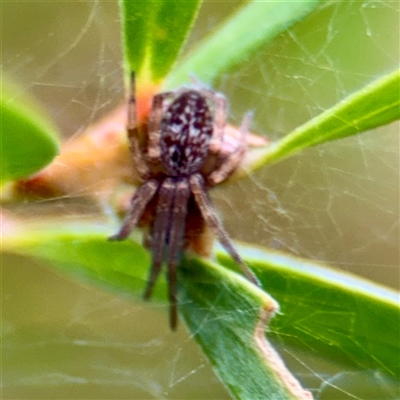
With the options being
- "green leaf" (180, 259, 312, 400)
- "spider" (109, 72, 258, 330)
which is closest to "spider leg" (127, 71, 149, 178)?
"spider" (109, 72, 258, 330)

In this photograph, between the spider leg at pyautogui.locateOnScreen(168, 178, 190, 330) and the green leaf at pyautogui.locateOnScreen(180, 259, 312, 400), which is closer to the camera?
the green leaf at pyautogui.locateOnScreen(180, 259, 312, 400)

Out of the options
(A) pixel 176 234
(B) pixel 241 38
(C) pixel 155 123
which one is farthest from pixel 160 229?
(B) pixel 241 38

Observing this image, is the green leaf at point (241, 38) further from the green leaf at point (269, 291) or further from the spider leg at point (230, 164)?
the green leaf at point (269, 291)

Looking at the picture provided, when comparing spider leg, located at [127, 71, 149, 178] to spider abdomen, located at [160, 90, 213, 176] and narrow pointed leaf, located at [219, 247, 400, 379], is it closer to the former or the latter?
spider abdomen, located at [160, 90, 213, 176]

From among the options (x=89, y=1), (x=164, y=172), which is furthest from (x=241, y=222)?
(x=89, y=1)

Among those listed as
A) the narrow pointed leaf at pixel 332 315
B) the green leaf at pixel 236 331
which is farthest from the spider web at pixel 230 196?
the green leaf at pixel 236 331

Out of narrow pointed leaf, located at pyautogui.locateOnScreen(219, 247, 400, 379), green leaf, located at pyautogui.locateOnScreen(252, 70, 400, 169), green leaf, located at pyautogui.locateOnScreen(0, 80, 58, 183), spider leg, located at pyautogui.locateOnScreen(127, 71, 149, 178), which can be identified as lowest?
narrow pointed leaf, located at pyautogui.locateOnScreen(219, 247, 400, 379)
